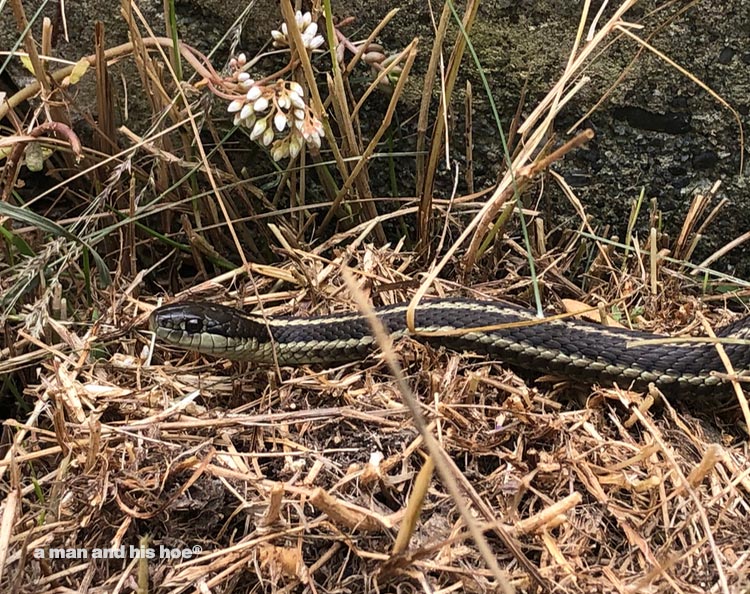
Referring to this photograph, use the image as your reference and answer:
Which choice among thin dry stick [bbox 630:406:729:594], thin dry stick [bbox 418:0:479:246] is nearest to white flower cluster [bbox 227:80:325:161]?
thin dry stick [bbox 418:0:479:246]

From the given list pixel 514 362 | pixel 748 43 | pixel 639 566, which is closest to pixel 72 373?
pixel 514 362

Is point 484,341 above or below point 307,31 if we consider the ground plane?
below

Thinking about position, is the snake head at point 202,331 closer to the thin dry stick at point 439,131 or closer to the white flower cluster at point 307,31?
the thin dry stick at point 439,131

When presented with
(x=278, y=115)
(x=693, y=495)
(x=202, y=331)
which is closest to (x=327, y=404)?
(x=202, y=331)

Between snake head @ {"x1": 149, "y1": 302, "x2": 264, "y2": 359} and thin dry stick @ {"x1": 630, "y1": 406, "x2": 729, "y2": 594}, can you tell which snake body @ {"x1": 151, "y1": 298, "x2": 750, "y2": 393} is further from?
thin dry stick @ {"x1": 630, "y1": 406, "x2": 729, "y2": 594}

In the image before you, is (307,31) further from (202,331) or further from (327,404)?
(327,404)

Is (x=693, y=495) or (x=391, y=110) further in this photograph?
(x=391, y=110)

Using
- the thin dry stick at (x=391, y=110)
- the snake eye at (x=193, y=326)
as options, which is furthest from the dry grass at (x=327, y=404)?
the snake eye at (x=193, y=326)
